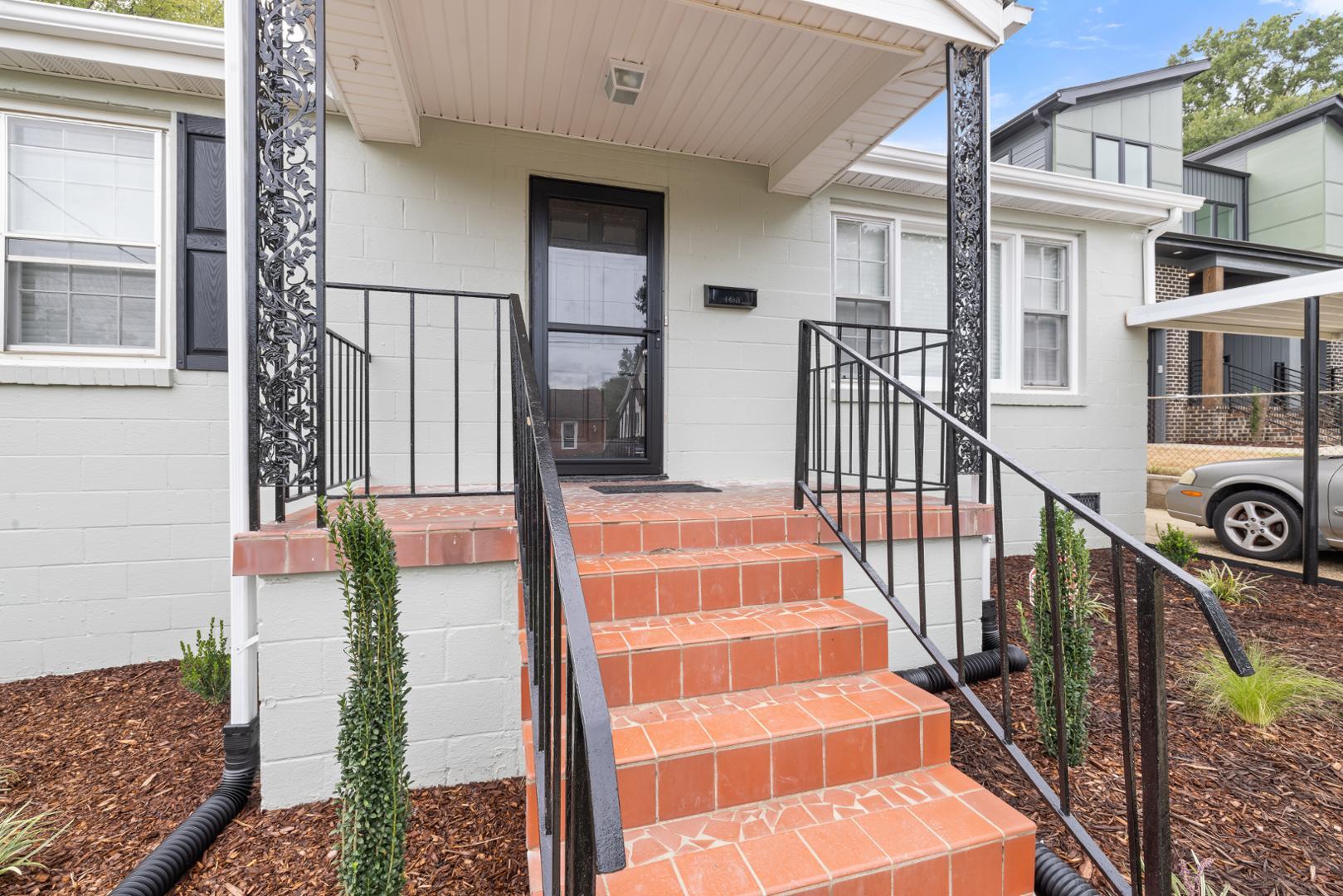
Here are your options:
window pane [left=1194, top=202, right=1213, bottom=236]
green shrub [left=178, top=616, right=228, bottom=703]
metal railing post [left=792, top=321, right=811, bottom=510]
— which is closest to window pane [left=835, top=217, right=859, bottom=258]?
metal railing post [left=792, top=321, right=811, bottom=510]

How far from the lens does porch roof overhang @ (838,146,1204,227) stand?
4.12 metres

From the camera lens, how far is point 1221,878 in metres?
1.57

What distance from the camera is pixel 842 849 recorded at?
4.58ft

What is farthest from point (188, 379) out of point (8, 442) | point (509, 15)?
point (509, 15)

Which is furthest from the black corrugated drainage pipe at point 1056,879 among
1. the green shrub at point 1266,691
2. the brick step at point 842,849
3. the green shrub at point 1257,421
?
the green shrub at point 1257,421

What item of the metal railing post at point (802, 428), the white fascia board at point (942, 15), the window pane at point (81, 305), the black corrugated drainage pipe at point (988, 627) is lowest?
the black corrugated drainage pipe at point (988, 627)

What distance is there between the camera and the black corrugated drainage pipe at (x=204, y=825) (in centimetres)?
160

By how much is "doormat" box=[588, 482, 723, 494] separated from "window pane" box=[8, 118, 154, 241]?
9.01 feet

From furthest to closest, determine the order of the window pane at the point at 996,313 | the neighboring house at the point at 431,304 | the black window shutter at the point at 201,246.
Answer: the window pane at the point at 996,313, the black window shutter at the point at 201,246, the neighboring house at the point at 431,304

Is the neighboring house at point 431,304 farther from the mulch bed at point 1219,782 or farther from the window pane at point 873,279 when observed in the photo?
the mulch bed at point 1219,782

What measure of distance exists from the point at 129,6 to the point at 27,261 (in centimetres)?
693

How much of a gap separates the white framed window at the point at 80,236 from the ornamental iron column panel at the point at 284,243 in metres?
1.74

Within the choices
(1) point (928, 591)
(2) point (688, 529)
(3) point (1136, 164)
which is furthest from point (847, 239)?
(3) point (1136, 164)

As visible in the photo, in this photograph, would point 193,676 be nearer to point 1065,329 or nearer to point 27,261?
point 27,261
